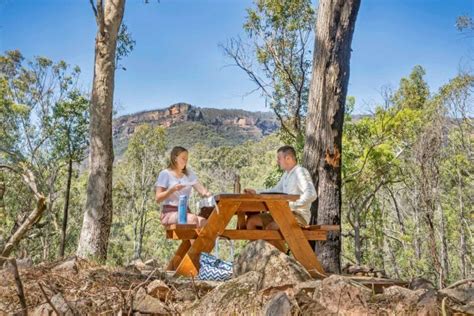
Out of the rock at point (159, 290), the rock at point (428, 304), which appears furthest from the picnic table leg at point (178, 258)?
the rock at point (428, 304)

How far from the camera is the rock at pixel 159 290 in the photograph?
9.12 feet

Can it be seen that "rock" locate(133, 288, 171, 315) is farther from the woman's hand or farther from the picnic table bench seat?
the woman's hand

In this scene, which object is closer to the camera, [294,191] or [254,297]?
[254,297]

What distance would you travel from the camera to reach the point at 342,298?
247 centimetres

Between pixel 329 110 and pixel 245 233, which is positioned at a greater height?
pixel 329 110

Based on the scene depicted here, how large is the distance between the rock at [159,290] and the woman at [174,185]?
190 cm

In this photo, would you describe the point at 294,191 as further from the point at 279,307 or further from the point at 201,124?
the point at 201,124

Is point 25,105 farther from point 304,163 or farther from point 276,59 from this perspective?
point 304,163

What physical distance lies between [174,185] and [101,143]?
1938mm

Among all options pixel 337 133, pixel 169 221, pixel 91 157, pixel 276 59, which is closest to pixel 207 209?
pixel 169 221

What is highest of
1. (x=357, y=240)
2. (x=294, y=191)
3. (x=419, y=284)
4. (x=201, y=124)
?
(x=201, y=124)

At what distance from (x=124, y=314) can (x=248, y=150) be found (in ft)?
94.2

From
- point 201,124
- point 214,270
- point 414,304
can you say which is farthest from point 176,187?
point 201,124

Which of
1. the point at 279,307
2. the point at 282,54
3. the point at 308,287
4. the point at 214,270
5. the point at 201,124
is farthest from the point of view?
the point at 201,124
